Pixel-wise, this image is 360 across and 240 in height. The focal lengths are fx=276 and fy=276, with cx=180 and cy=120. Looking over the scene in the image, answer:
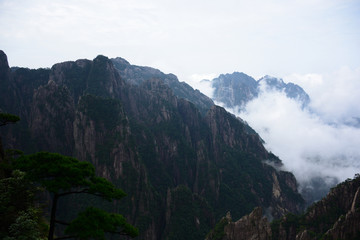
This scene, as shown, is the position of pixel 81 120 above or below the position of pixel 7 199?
above

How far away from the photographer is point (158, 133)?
154875mm

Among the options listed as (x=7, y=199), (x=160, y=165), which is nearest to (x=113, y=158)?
(x=160, y=165)

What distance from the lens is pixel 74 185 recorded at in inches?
595

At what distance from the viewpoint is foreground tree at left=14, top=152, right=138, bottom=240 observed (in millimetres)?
14375

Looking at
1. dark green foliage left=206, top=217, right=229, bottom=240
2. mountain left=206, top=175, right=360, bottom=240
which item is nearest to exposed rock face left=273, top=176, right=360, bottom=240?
mountain left=206, top=175, right=360, bottom=240

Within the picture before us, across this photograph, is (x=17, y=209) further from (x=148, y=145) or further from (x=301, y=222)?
(x=148, y=145)

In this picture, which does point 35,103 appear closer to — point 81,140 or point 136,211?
point 81,140

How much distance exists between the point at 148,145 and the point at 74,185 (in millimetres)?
125522

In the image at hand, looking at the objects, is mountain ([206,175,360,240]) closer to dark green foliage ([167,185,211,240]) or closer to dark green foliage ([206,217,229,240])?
dark green foliage ([206,217,229,240])

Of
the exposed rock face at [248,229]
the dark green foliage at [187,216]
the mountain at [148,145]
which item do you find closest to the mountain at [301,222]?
the exposed rock face at [248,229]

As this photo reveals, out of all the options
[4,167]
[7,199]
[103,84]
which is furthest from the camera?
[103,84]

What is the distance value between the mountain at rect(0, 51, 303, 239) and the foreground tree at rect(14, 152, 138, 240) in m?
86.3

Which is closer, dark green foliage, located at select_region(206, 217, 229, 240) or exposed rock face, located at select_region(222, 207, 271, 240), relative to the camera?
exposed rock face, located at select_region(222, 207, 271, 240)

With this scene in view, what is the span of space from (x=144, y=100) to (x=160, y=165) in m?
51.0
